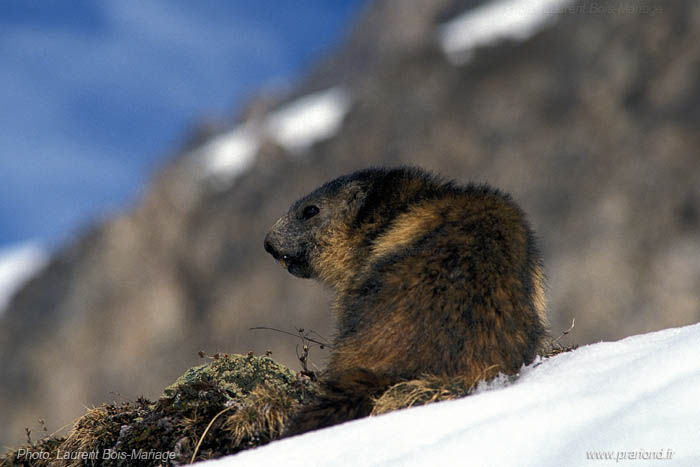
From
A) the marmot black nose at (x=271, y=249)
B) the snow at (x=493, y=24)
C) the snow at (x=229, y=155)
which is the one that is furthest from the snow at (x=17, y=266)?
the marmot black nose at (x=271, y=249)

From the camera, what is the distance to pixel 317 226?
770 cm

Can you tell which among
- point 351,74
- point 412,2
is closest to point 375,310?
point 351,74

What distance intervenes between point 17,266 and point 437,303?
9527cm

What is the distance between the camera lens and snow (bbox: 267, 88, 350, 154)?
68562 millimetres

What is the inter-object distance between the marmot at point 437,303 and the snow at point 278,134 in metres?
56.8

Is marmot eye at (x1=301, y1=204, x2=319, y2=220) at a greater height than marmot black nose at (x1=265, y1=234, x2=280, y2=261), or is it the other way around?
marmot eye at (x1=301, y1=204, x2=319, y2=220)

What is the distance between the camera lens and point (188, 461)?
5719 mm

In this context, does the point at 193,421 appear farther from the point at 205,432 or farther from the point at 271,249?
the point at 271,249

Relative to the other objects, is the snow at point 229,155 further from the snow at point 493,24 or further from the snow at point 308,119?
the snow at point 493,24

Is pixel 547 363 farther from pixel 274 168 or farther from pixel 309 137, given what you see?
pixel 309 137

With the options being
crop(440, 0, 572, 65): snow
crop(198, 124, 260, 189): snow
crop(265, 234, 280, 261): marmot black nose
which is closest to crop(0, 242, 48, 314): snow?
crop(198, 124, 260, 189): snow

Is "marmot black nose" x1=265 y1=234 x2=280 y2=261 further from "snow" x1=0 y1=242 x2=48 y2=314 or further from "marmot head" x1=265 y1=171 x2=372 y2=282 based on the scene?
"snow" x1=0 y1=242 x2=48 y2=314

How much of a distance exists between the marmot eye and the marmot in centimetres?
117

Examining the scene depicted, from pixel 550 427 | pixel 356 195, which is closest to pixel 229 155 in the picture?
pixel 356 195
